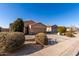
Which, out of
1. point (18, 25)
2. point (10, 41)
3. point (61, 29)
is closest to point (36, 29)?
point (18, 25)

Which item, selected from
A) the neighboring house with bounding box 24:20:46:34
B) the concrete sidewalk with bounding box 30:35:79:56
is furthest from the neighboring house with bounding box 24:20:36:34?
the concrete sidewalk with bounding box 30:35:79:56

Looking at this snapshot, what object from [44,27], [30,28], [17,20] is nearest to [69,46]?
[44,27]

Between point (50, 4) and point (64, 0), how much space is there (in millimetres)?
270

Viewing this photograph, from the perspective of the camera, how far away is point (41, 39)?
3512 millimetres

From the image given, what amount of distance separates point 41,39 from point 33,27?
282 mm

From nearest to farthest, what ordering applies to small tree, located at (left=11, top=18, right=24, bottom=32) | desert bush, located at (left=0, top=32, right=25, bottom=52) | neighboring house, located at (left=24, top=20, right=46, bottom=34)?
desert bush, located at (left=0, top=32, right=25, bottom=52) → small tree, located at (left=11, top=18, right=24, bottom=32) → neighboring house, located at (left=24, top=20, right=46, bottom=34)

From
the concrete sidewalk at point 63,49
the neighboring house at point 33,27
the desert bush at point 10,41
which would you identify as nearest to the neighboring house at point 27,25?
the neighboring house at point 33,27

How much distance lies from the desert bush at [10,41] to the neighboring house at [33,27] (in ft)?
0.65

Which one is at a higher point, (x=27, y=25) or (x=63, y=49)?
(x=27, y=25)

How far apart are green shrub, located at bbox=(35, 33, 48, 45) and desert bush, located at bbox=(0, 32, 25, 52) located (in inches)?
12.7

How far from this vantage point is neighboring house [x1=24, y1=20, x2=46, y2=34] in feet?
11.2

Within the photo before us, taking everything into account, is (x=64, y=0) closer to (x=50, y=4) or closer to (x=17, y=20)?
(x=50, y=4)

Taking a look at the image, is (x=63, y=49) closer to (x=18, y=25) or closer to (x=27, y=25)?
(x=27, y=25)

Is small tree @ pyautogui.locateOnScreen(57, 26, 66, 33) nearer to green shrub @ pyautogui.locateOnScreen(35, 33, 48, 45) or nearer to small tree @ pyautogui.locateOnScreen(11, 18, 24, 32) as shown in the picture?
green shrub @ pyautogui.locateOnScreen(35, 33, 48, 45)
